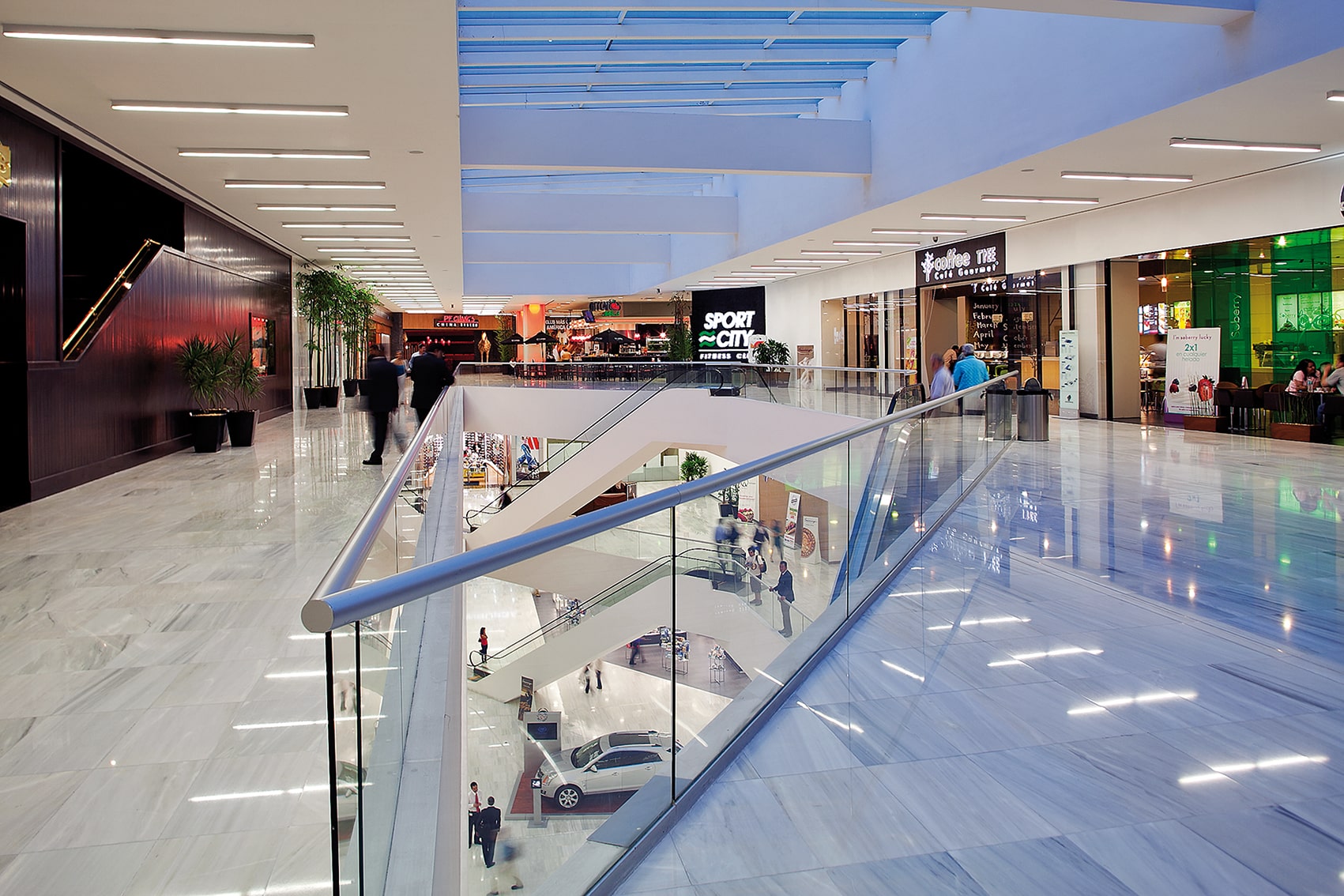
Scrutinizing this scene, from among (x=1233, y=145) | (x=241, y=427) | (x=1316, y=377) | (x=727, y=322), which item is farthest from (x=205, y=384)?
(x=727, y=322)

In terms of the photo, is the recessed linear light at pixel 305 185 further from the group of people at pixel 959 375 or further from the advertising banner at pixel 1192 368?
the advertising banner at pixel 1192 368

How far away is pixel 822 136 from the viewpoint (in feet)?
46.1

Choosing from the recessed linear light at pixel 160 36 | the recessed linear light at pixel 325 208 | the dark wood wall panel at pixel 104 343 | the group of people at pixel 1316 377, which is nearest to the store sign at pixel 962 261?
the group of people at pixel 1316 377

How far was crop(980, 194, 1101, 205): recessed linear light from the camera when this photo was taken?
13593 millimetres

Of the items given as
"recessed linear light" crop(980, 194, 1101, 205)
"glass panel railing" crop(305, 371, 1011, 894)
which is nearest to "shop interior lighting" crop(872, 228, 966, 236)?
"recessed linear light" crop(980, 194, 1101, 205)

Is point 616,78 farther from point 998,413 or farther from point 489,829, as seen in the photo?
point 489,829

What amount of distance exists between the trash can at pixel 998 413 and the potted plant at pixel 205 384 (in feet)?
34.2

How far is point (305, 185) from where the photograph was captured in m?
12.1

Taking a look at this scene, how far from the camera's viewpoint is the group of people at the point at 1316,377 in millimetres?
12250

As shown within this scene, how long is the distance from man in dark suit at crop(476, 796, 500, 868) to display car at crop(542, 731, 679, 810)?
0.14m

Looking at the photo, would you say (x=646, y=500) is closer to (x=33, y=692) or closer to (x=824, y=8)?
(x=33, y=692)

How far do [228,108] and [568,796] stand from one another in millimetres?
8380

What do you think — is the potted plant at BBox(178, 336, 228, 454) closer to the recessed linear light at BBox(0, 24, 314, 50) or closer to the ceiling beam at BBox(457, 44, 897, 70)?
the ceiling beam at BBox(457, 44, 897, 70)

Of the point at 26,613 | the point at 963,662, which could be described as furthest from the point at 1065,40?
the point at 26,613
